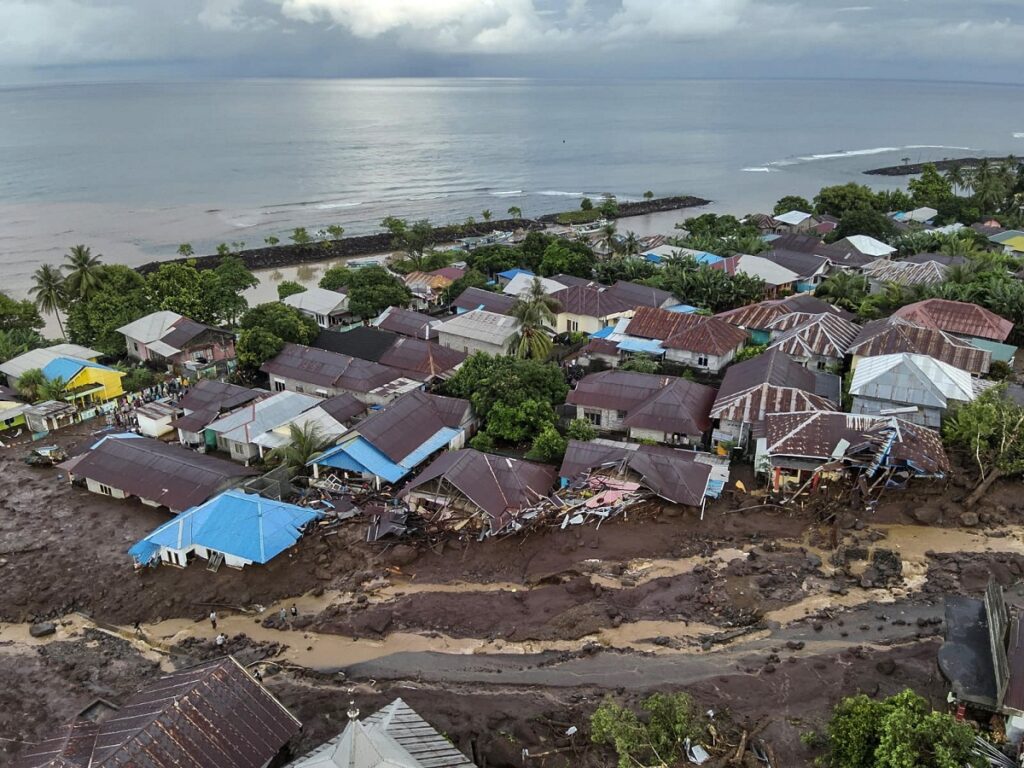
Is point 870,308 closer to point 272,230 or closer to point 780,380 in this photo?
point 780,380

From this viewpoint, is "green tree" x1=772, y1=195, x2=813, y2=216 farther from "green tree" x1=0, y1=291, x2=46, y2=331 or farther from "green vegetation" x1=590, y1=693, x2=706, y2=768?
"green vegetation" x1=590, y1=693, x2=706, y2=768

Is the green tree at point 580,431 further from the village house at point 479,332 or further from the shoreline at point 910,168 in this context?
the shoreline at point 910,168

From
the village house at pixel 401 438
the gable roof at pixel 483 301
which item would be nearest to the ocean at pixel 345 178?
the gable roof at pixel 483 301

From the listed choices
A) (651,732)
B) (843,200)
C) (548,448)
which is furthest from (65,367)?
(843,200)

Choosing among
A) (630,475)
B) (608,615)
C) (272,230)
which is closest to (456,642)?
(608,615)

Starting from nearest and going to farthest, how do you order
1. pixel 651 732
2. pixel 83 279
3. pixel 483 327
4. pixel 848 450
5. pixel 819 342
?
pixel 651 732 → pixel 848 450 → pixel 819 342 → pixel 483 327 → pixel 83 279

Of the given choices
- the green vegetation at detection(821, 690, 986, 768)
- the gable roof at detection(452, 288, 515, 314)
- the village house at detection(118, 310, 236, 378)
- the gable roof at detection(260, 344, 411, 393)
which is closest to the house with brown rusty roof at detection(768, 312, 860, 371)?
the gable roof at detection(452, 288, 515, 314)

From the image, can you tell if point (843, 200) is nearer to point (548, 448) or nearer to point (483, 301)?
point (483, 301)
